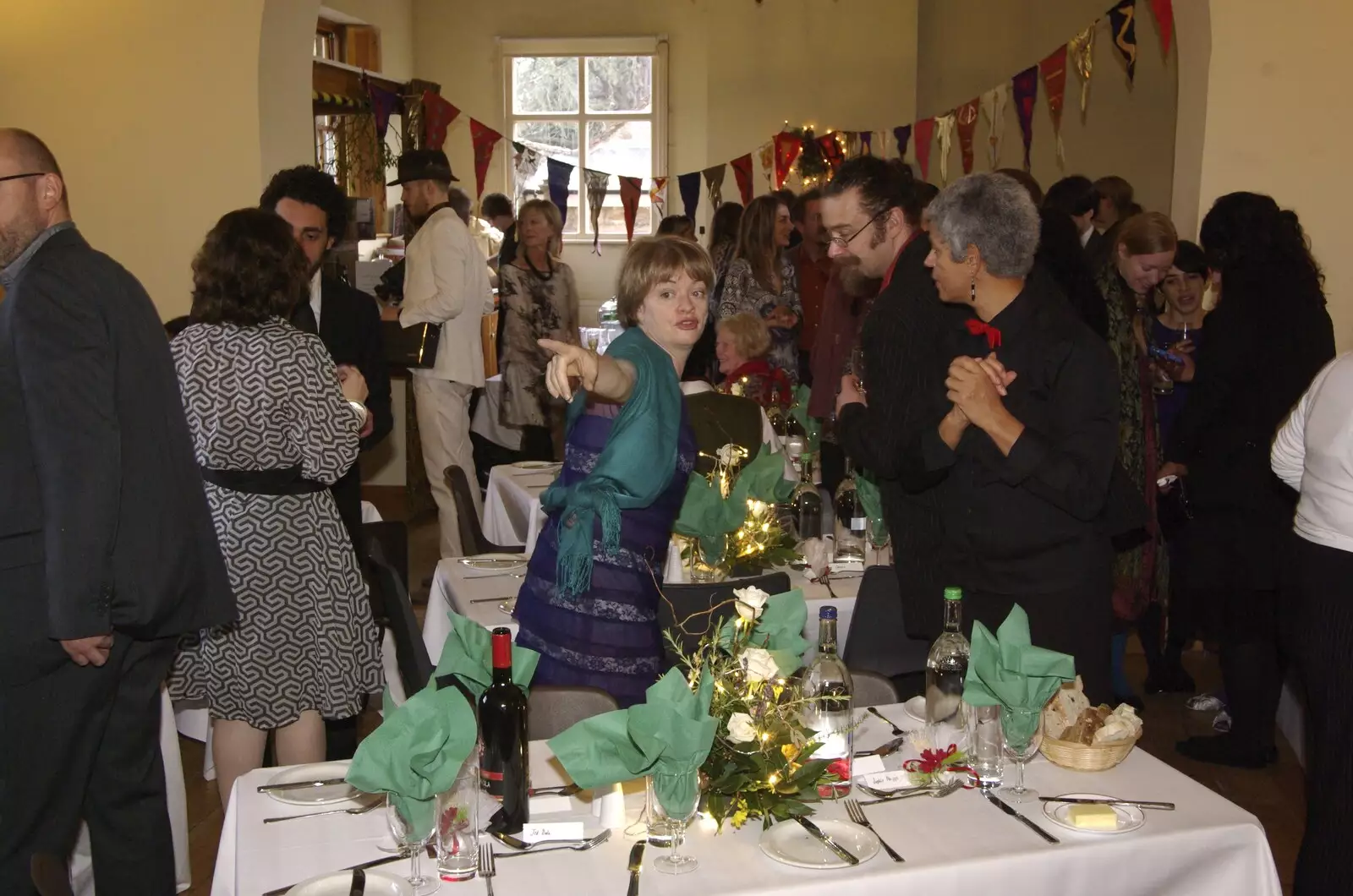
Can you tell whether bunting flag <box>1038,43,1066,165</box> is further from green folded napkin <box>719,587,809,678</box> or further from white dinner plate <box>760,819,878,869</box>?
white dinner plate <box>760,819,878,869</box>

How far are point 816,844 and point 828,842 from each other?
17mm

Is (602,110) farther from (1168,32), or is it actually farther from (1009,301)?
(1009,301)

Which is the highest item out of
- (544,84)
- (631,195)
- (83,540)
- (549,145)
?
(544,84)

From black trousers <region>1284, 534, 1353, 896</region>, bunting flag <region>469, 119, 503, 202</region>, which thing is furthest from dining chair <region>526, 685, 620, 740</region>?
bunting flag <region>469, 119, 503, 202</region>

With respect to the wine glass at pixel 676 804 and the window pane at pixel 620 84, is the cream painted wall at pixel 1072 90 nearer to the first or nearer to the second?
the window pane at pixel 620 84

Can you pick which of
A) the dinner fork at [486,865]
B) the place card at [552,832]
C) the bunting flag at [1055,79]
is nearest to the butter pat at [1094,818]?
the place card at [552,832]

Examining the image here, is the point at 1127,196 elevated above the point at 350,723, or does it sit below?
above

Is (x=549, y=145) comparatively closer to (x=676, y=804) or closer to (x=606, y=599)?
(x=606, y=599)

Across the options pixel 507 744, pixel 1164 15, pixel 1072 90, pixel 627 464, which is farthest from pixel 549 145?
pixel 507 744

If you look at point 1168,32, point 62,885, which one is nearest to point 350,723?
point 62,885

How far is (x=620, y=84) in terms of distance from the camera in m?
14.4

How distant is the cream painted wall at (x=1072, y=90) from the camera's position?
735cm

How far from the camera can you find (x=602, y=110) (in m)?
14.5

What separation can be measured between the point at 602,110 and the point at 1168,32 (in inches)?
404
